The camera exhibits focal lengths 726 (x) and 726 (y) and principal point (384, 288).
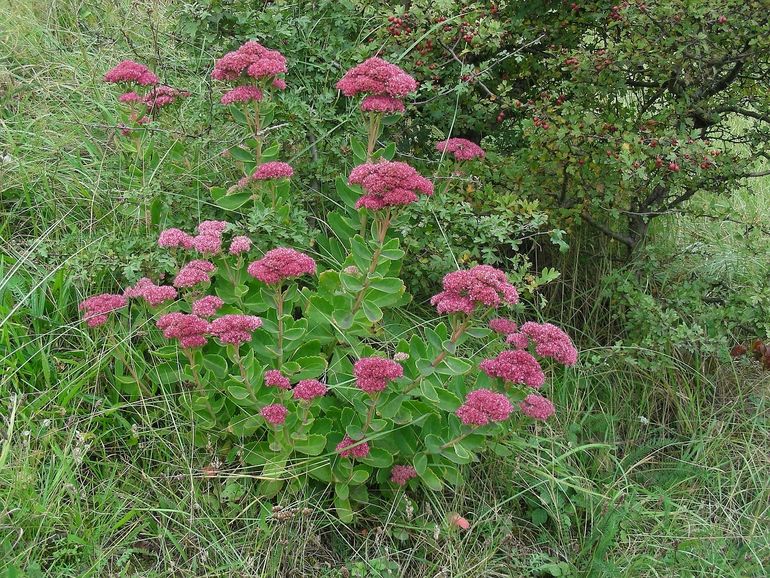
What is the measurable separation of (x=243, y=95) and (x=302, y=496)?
4.95 feet

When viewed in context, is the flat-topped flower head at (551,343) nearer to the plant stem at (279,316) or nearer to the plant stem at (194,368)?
the plant stem at (279,316)

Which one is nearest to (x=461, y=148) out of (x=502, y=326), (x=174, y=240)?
(x=502, y=326)

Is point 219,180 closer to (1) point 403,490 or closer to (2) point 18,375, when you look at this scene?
(2) point 18,375

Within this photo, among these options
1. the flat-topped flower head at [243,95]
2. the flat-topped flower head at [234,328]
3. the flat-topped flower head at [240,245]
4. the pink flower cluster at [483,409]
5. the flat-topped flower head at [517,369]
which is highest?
the flat-topped flower head at [243,95]

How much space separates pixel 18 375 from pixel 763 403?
10.5 ft

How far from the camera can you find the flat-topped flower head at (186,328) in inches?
91.9

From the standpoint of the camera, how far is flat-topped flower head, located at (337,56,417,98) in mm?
2662

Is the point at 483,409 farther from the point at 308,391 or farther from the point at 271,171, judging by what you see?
the point at 271,171

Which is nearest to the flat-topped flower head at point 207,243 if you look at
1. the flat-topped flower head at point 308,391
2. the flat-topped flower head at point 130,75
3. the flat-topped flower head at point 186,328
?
the flat-topped flower head at point 186,328

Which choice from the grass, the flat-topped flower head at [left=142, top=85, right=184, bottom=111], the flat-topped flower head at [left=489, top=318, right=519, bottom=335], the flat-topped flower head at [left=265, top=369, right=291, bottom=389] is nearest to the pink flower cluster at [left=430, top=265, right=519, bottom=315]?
the flat-topped flower head at [left=489, top=318, right=519, bottom=335]

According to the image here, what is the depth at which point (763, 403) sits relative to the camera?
333 cm

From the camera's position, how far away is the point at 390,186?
7.80ft

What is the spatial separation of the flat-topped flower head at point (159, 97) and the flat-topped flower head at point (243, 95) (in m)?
0.63

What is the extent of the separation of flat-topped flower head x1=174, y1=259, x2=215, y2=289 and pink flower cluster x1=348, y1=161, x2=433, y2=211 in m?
0.60
